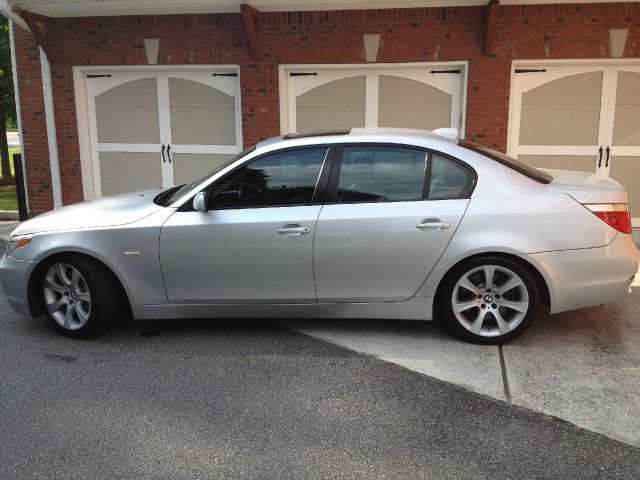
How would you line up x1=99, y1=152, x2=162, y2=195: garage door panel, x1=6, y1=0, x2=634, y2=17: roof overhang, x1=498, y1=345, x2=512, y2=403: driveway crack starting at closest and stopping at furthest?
x1=498, y1=345, x2=512, y2=403: driveway crack
x1=6, y1=0, x2=634, y2=17: roof overhang
x1=99, y1=152, x2=162, y2=195: garage door panel

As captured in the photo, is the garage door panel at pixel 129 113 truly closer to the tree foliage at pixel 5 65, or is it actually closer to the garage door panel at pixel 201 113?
the garage door panel at pixel 201 113

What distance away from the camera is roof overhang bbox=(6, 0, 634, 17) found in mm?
8297

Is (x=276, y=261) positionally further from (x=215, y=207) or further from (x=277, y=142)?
(x=277, y=142)

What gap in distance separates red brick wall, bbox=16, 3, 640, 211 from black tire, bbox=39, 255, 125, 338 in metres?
4.85

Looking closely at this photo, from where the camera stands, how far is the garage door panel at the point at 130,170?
9922 mm

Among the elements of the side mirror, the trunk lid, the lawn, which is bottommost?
the lawn

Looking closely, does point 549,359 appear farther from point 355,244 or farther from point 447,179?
point 355,244

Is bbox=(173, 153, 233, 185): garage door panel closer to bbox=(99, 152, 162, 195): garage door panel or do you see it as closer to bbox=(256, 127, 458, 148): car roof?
bbox=(99, 152, 162, 195): garage door panel

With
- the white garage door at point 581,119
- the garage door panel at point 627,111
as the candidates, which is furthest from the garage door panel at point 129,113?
the garage door panel at point 627,111

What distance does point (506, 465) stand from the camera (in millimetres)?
3152

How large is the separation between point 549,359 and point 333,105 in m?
5.69

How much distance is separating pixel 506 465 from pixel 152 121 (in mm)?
8097

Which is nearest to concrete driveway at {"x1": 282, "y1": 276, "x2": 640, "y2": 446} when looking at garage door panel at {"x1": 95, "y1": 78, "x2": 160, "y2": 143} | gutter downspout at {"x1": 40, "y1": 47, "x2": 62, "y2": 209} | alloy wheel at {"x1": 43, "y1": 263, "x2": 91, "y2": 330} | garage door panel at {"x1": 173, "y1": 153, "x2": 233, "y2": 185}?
alloy wheel at {"x1": 43, "y1": 263, "x2": 91, "y2": 330}

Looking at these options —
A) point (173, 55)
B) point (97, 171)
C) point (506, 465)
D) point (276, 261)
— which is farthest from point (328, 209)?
point (97, 171)
